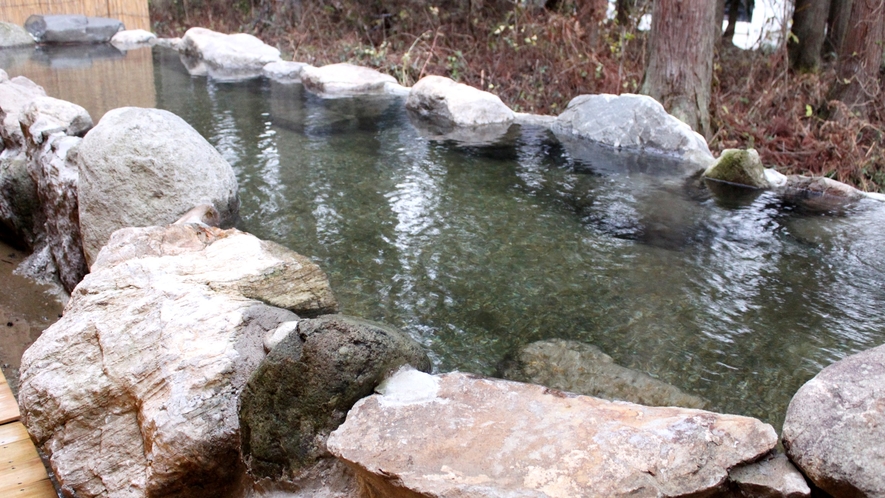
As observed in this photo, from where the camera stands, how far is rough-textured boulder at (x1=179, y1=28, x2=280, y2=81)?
33.9ft

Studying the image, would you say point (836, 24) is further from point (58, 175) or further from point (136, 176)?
point (58, 175)

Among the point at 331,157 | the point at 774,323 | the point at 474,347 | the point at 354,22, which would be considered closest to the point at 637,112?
the point at 331,157

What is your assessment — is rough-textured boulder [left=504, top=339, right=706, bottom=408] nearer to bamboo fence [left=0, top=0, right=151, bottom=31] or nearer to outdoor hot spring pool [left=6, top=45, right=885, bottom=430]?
outdoor hot spring pool [left=6, top=45, right=885, bottom=430]

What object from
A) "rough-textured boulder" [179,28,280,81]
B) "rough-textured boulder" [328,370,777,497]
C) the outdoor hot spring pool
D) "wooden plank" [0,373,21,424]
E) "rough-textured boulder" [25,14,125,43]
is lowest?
"wooden plank" [0,373,21,424]

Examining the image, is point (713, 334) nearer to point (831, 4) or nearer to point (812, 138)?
point (812, 138)

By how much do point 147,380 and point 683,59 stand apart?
21.3 ft

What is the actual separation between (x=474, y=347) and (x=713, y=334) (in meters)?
1.16

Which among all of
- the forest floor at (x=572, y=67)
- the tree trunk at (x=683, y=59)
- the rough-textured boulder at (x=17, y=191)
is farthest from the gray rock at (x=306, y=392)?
the forest floor at (x=572, y=67)

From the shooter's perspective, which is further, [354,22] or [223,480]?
[354,22]

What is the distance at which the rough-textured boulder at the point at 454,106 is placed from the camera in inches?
293

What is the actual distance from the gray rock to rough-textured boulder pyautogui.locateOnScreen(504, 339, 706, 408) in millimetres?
921

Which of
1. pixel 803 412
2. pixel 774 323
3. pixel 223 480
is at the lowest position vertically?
pixel 223 480

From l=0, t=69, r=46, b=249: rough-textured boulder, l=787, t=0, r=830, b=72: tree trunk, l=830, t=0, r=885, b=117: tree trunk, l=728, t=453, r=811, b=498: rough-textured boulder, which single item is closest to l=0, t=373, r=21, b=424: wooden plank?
l=0, t=69, r=46, b=249: rough-textured boulder

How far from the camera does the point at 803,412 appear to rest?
2.16 metres
